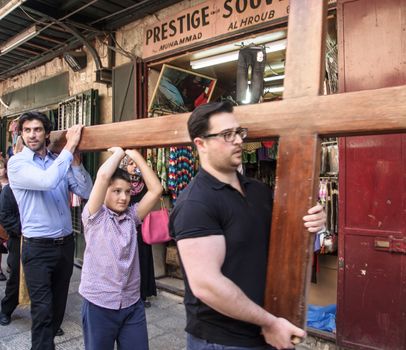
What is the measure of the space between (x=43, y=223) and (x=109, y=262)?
3.07 feet

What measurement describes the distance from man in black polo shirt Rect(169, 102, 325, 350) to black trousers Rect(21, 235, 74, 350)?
1709 mm

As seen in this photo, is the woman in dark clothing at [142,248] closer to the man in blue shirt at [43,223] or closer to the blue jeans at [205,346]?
the man in blue shirt at [43,223]

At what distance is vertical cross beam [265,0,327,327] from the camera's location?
1.35 metres

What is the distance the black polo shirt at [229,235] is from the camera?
1392 mm

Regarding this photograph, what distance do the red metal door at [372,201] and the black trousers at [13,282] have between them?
313 centimetres

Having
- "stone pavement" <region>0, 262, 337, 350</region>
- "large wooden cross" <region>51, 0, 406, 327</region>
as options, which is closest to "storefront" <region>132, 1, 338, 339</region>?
"stone pavement" <region>0, 262, 337, 350</region>

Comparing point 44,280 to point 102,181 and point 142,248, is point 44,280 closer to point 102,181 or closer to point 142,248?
point 102,181

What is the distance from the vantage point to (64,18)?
5379mm

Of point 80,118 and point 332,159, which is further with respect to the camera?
point 80,118

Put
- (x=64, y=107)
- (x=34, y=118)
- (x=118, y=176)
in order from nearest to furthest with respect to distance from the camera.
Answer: (x=118, y=176) → (x=34, y=118) → (x=64, y=107)

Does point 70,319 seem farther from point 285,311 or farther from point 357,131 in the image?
point 357,131

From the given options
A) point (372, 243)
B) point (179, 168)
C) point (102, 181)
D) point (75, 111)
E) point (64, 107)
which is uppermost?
point (64, 107)

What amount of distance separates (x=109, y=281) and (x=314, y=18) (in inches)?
66.5

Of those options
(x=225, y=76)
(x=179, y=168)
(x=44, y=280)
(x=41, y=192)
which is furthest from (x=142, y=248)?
(x=225, y=76)
